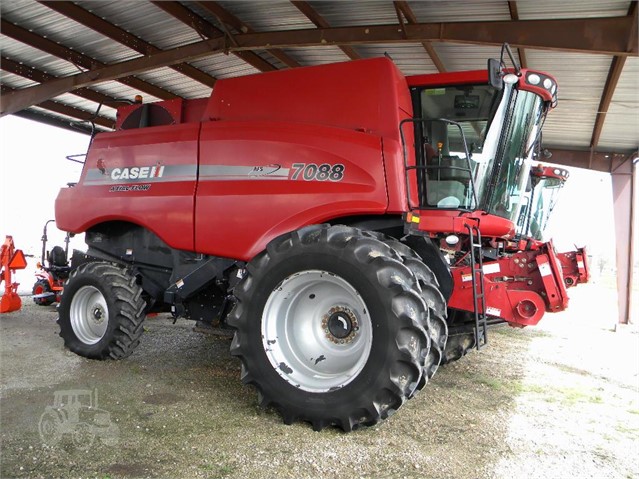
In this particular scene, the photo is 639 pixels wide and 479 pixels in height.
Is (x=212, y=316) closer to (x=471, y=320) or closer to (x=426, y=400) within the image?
(x=426, y=400)

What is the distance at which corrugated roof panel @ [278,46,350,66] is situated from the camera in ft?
25.7

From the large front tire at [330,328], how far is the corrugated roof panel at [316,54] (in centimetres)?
514

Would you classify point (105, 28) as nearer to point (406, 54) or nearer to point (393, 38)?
point (393, 38)

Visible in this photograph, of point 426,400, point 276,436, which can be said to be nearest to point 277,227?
point 276,436

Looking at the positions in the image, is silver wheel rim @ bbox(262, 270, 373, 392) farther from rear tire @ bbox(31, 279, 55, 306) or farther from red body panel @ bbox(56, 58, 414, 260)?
rear tire @ bbox(31, 279, 55, 306)

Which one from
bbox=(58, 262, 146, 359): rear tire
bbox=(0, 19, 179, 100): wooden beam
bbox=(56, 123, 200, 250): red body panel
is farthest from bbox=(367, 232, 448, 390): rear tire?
bbox=(0, 19, 179, 100): wooden beam

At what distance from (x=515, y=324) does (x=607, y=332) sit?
20.5ft

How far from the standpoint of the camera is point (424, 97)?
4.05 metres

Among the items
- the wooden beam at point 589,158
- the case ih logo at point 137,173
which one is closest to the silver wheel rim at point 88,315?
the case ih logo at point 137,173

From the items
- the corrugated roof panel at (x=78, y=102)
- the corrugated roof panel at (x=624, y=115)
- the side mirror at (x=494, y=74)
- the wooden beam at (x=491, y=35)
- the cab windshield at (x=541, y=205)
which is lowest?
the cab windshield at (x=541, y=205)

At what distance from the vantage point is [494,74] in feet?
11.4

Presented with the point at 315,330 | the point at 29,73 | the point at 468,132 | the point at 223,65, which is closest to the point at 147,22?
the point at 223,65

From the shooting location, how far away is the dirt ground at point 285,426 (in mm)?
2715

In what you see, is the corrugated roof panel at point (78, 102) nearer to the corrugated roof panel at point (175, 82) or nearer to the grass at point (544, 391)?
the corrugated roof panel at point (175, 82)
